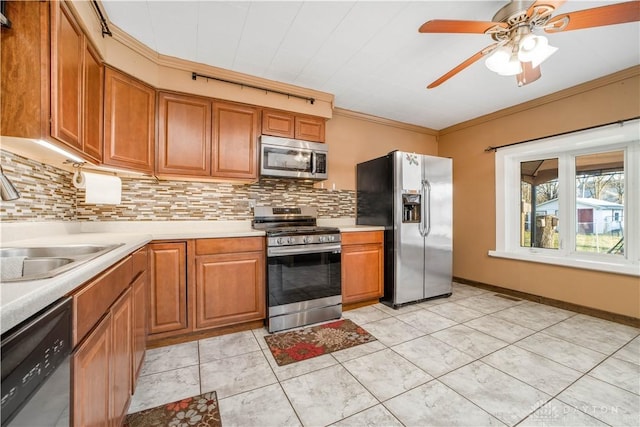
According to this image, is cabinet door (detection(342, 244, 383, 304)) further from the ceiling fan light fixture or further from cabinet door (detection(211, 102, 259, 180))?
the ceiling fan light fixture

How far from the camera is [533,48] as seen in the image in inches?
63.0

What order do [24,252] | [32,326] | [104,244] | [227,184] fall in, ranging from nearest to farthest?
[32,326], [24,252], [104,244], [227,184]

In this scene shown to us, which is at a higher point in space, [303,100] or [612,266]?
[303,100]

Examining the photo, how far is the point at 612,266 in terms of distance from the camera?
2.57 meters

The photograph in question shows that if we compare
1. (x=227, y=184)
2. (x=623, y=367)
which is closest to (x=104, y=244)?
(x=227, y=184)

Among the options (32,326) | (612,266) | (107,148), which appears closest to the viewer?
(32,326)

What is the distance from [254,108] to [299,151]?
61 centimetres

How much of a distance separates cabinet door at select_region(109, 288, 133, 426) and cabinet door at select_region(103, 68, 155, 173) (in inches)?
49.1

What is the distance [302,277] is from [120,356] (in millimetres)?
1502

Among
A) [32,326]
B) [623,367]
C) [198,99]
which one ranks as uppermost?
[198,99]

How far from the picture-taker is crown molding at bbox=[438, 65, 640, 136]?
2523mm

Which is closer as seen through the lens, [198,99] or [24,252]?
A: [24,252]

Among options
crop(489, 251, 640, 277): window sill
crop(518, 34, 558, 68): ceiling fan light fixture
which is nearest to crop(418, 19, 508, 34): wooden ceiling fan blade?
crop(518, 34, 558, 68): ceiling fan light fixture

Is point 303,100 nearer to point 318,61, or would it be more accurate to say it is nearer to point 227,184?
point 318,61
